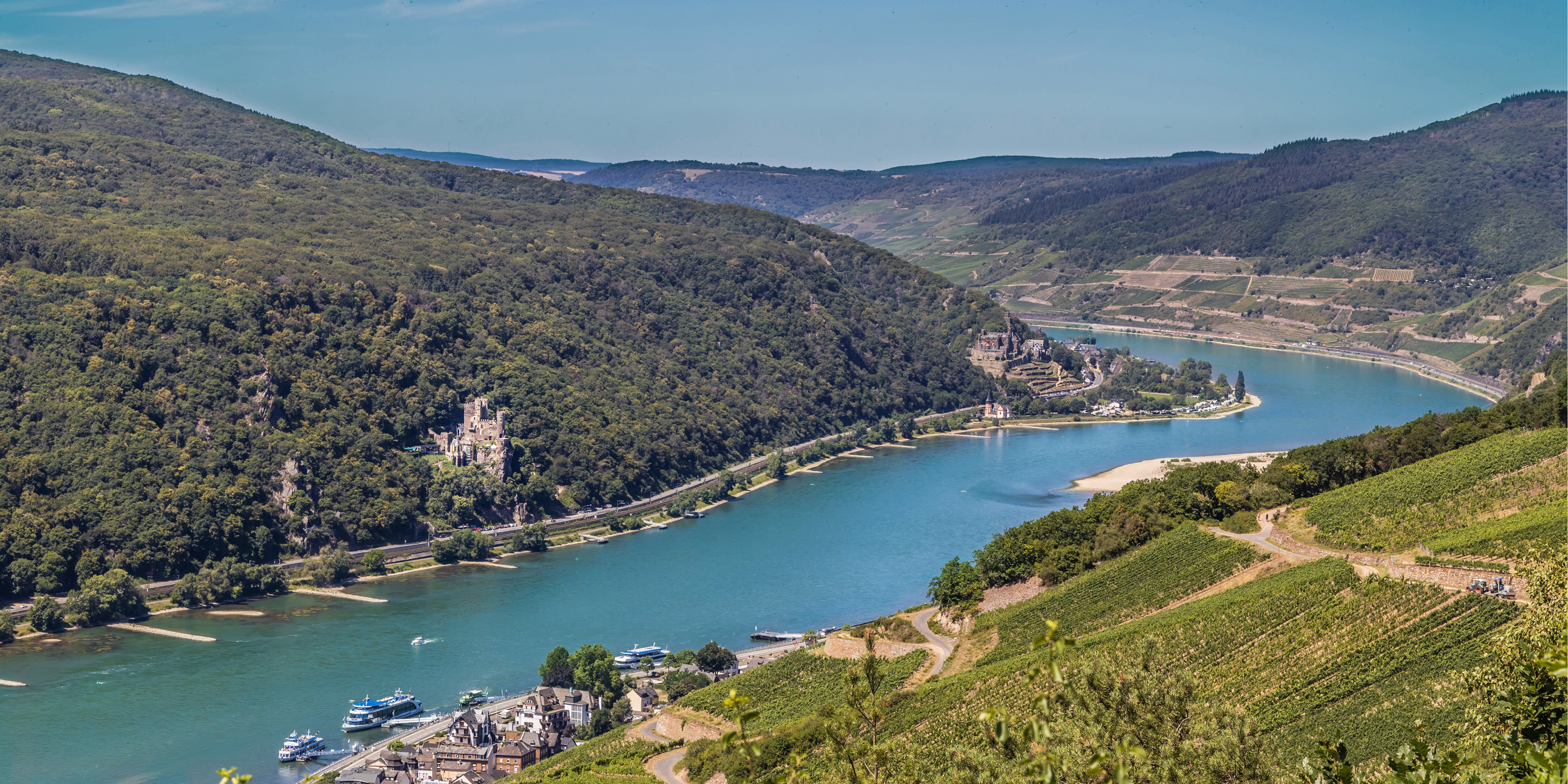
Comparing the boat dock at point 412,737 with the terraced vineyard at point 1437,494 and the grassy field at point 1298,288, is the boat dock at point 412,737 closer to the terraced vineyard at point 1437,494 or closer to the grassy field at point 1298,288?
the terraced vineyard at point 1437,494

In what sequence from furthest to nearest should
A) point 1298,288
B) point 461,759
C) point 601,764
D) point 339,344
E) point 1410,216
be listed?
point 1410,216 < point 1298,288 < point 339,344 < point 461,759 < point 601,764

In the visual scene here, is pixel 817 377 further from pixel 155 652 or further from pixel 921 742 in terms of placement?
pixel 921 742

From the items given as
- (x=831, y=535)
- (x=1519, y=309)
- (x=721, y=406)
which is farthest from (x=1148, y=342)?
(x=831, y=535)

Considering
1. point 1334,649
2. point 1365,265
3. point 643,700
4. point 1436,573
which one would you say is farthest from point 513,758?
point 1365,265

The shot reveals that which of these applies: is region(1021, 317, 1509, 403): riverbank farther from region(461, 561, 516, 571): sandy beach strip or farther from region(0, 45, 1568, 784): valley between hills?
region(461, 561, 516, 571): sandy beach strip

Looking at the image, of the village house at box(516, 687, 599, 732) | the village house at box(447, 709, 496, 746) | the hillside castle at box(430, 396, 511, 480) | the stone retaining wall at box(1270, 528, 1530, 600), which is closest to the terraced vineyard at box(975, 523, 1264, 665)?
the stone retaining wall at box(1270, 528, 1530, 600)

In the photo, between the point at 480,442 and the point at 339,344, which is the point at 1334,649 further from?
the point at 339,344
